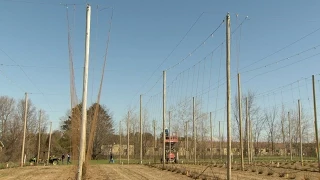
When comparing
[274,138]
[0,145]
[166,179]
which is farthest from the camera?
[274,138]

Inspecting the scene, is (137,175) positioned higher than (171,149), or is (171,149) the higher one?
(171,149)

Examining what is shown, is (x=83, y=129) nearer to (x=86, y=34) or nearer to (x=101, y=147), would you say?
(x=86, y=34)

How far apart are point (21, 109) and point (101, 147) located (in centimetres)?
2277

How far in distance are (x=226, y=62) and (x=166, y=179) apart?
30.1 feet

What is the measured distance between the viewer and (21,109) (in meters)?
75.1

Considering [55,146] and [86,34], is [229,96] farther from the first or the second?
[55,146]

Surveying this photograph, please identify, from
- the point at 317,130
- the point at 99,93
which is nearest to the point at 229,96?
the point at 99,93

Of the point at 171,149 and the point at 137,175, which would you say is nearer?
the point at 137,175

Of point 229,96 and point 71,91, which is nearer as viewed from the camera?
point 71,91

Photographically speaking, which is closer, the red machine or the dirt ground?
the dirt ground

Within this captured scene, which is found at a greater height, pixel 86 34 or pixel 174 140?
pixel 86 34

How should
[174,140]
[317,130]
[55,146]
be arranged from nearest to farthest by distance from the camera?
Answer: [317,130]
[174,140]
[55,146]

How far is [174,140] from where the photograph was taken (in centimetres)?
5247

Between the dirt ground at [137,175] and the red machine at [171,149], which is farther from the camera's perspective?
the red machine at [171,149]
